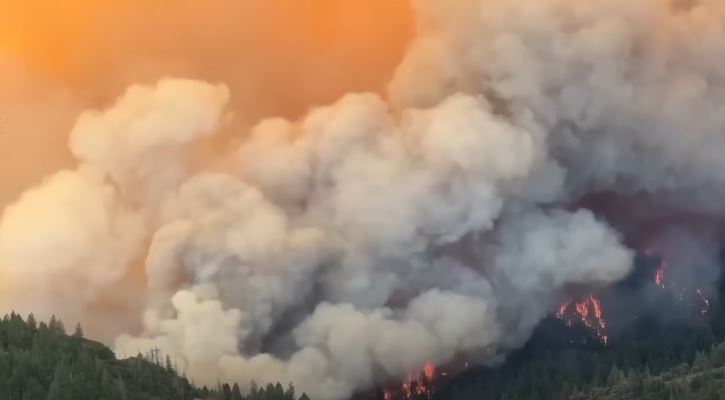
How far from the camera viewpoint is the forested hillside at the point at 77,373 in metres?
85.6

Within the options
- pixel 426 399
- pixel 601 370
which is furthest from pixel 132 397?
pixel 601 370

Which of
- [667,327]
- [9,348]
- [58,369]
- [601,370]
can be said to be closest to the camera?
[58,369]

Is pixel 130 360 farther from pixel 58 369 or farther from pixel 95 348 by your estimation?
pixel 58 369

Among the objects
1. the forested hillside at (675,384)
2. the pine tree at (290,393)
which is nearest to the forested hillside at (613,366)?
the forested hillside at (675,384)

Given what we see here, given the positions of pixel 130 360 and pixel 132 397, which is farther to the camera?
pixel 130 360

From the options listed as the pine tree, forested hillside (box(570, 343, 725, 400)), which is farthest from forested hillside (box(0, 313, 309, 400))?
forested hillside (box(570, 343, 725, 400))

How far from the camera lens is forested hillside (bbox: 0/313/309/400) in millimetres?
85556

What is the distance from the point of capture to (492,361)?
140 meters

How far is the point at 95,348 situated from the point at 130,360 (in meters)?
5.44

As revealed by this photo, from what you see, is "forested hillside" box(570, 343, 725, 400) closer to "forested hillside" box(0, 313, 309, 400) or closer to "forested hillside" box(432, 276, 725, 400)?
"forested hillside" box(432, 276, 725, 400)

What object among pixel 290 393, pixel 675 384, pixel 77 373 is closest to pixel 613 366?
pixel 675 384

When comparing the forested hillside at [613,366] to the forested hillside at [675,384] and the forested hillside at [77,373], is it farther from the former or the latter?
the forested hillside at [77,373]

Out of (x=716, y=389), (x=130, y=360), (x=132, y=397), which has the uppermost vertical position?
(x=130, y=360)

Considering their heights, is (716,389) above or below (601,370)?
below
